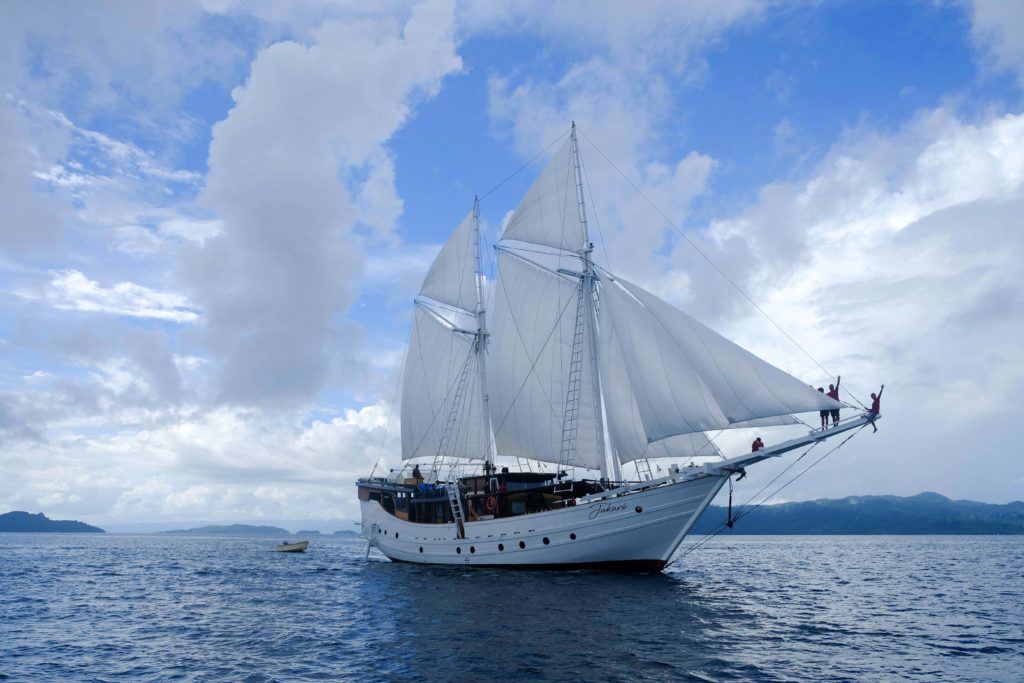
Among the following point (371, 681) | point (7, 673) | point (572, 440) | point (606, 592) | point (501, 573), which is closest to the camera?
point (371, 681)

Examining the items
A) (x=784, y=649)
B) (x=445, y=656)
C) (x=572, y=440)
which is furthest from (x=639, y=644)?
(x=572, y=440)

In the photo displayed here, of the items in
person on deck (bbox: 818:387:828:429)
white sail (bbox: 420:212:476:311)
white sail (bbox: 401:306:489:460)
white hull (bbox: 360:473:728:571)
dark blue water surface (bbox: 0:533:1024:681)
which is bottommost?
dark blue water surface (bbox: 0:533:1024:681)

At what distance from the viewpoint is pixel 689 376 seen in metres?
35.2

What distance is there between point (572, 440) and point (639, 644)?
86.1ft

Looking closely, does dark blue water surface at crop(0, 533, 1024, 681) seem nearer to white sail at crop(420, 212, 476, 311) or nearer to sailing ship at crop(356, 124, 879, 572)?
sailing ship at crop(356, 124, 879, 572)

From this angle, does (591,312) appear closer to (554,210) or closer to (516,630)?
(554,210)

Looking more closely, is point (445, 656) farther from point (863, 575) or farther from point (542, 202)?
point (863, 575)

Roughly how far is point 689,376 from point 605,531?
9.79m

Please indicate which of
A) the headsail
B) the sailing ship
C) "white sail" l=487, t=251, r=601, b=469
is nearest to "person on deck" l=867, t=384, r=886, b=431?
the sailing ship

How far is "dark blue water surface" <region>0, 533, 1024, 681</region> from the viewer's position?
19672 mm

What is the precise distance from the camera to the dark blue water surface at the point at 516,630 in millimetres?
19672

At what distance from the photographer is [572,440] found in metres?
47.9

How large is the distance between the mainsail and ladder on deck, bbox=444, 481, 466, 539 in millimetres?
6730

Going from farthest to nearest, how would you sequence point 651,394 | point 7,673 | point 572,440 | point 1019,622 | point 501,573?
point 572,440 → point 501,573 → point 651,394 → point 1019,622 → point 7,673
